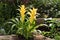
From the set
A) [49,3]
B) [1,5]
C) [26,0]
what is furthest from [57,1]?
[1,5]

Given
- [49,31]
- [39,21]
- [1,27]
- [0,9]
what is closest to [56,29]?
[49,31]

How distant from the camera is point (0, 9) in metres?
6.43

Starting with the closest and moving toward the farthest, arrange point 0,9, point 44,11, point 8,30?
1. point 8,30
2. point 0,9
3. point 44,11

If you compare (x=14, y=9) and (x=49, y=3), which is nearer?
(x=14, y=9)

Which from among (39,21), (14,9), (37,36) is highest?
(14,9)

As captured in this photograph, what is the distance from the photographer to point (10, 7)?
21.3 feet

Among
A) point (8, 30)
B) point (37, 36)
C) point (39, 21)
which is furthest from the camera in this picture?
point (39, 21)

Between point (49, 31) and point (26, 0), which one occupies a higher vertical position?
point (26, 0)

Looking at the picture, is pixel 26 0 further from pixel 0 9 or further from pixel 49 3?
pixel 49 3

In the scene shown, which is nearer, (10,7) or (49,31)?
(49,31)

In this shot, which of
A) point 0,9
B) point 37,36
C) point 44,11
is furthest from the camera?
point 44,11

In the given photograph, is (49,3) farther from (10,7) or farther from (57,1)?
(10,7)

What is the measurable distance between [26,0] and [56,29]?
1.35 meters

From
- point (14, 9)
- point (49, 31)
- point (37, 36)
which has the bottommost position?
point (37, 36)
